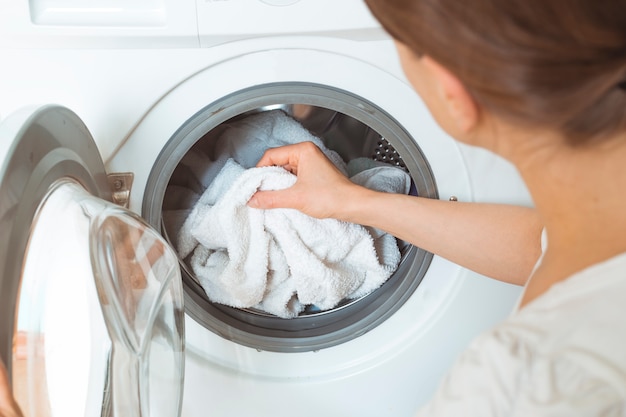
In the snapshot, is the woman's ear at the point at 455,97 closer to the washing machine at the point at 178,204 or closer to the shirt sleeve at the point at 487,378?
the shirt sleeve at the point at 487,378

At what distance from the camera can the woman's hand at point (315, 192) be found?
2.79 feet

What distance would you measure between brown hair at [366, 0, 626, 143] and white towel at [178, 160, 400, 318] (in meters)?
0.48

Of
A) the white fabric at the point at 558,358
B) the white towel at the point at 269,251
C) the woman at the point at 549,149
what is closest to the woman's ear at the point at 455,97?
the woman at the point at 549,149

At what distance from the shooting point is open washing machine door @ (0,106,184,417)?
554 millimetres

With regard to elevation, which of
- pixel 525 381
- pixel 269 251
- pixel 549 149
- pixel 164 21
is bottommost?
pixel 525 381

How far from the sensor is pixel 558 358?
43cm

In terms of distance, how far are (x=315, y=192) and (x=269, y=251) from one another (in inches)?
4.5

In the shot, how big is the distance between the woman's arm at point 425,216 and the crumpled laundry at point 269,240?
0.10 feet

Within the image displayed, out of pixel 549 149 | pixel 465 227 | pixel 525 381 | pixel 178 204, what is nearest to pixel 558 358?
pixel 525 381

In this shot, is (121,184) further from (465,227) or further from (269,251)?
(465,227)

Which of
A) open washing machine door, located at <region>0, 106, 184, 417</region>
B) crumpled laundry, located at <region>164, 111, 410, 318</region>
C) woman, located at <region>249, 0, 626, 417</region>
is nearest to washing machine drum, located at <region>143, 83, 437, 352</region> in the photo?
crumpled laundry, located at <region>164, 111, 410, 318</region>

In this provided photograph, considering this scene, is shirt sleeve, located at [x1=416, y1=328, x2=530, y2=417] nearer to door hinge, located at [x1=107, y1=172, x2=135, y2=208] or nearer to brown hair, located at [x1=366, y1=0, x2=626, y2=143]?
brown hair, located at [x1=366, y1=0, x2=626, y2=143]

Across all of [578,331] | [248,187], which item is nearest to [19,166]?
[248,187]

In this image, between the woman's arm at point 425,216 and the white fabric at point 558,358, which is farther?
the woman's arm at point 425,216
